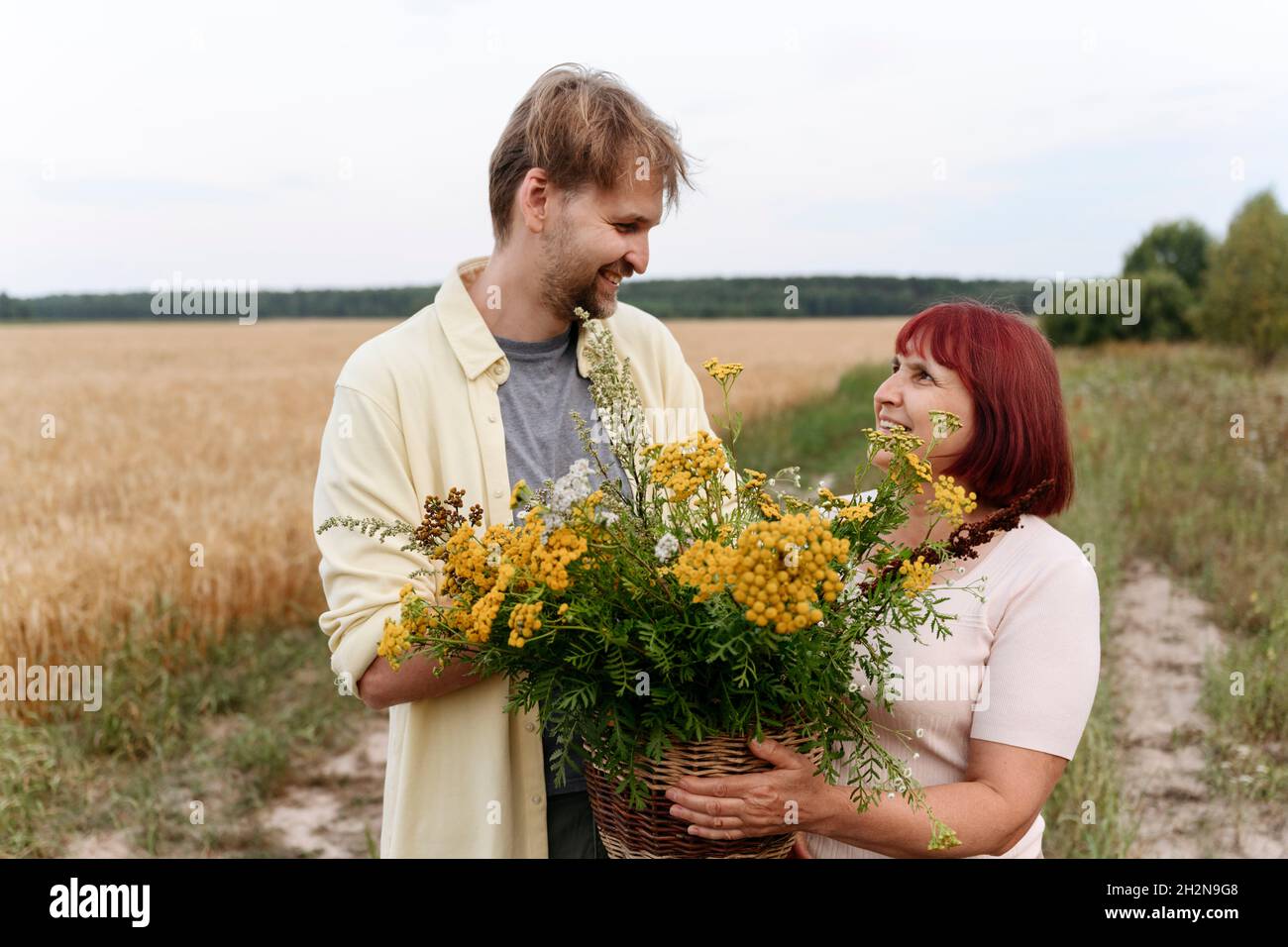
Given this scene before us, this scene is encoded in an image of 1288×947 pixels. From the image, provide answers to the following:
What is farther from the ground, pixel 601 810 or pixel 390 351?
pixel 390 351

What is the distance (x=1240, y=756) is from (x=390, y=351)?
15.8 feet

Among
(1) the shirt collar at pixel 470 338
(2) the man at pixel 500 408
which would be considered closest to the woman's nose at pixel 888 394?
(2) the man at pixel 500 408

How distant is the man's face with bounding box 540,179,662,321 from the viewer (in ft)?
7.62

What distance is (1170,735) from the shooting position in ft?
18.3

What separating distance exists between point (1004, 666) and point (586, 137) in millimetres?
1401

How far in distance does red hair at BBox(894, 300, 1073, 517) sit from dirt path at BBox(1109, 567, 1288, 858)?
301 centimetres

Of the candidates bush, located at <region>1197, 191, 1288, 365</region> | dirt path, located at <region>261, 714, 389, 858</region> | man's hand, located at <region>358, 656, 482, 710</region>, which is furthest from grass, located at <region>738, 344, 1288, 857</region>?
bush, located at <region>1197, 191, 1288, 365</region>

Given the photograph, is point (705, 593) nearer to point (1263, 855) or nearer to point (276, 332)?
point (1263, 855)

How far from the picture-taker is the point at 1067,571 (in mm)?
1893

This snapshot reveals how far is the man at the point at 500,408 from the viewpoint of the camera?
2113mm

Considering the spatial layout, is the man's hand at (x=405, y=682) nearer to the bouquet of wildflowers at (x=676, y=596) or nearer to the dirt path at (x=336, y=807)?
the bouquet of wildflowers at (x=676, y=596)

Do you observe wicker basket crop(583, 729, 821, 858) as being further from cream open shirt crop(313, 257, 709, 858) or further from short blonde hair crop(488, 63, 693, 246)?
short blonde hair crop(488, 63, 693, 246)
